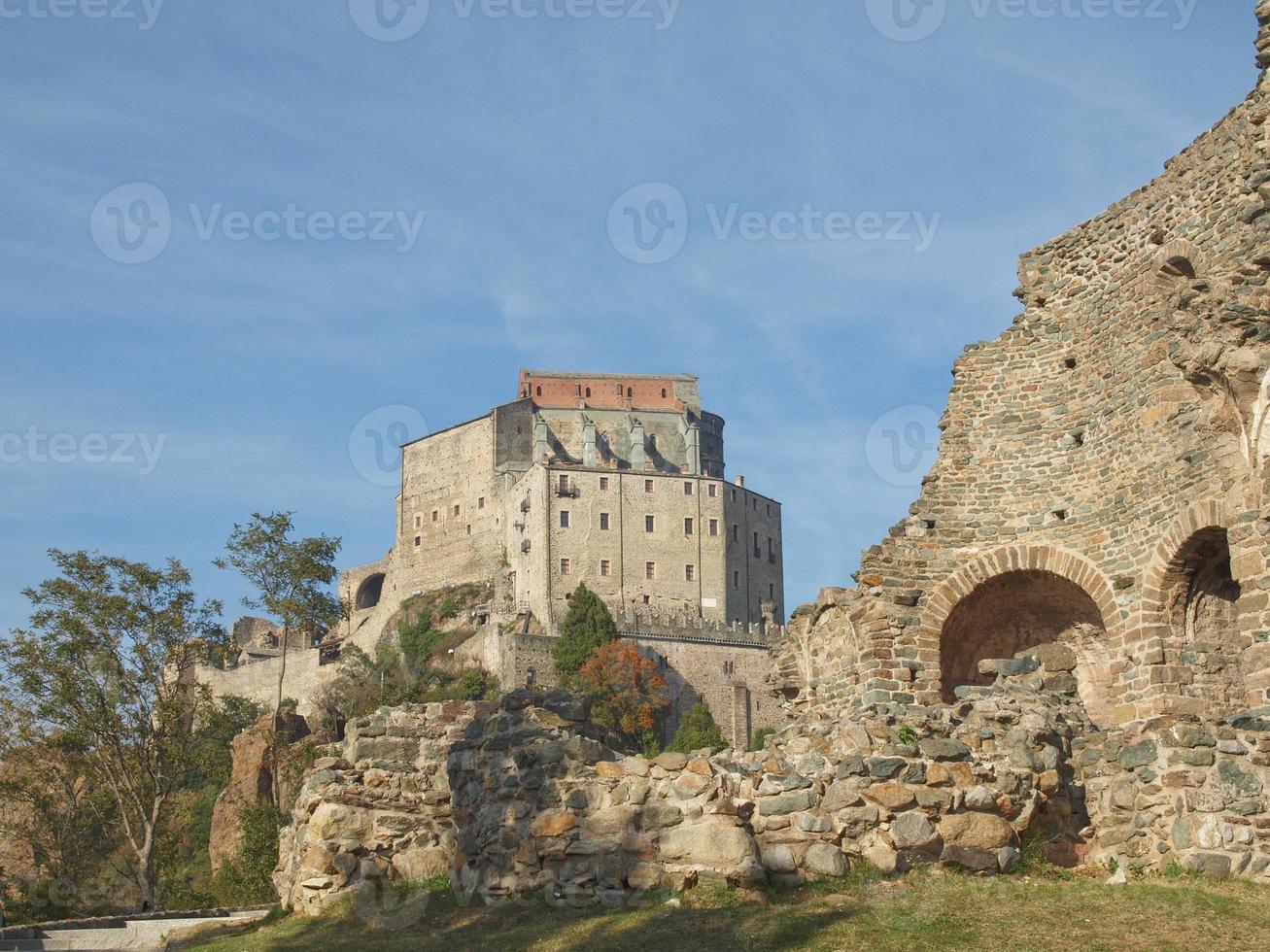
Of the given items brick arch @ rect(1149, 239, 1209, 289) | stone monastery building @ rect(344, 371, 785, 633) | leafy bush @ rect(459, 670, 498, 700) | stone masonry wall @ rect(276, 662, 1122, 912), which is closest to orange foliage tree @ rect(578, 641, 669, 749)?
leafy bush @ rect(459, 670, 498, 700)

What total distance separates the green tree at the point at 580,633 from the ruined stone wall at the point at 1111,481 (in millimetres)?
68568

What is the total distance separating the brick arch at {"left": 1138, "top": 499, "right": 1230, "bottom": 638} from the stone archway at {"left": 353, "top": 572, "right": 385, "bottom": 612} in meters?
109

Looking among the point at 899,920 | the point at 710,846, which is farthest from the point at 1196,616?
the point at 899,920

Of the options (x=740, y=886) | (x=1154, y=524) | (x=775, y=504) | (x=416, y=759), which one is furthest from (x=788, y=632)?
(x=775, y=504)

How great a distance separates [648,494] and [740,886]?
316 feet

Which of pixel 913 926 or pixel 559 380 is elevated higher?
pixel 559 380

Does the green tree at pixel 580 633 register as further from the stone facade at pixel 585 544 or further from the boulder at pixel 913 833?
the boulder at pixel 913 833

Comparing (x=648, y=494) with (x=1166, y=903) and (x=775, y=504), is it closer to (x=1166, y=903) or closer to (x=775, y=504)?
(x=775, y=504)

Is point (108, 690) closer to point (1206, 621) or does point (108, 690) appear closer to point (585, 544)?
point (1206, 621)

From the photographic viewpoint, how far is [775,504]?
113 meters

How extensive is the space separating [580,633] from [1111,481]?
7626 cm

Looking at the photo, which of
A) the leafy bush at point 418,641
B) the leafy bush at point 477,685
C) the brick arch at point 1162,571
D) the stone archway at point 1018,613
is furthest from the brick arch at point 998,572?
the leafy bush at point 418,641

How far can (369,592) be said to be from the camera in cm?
12375

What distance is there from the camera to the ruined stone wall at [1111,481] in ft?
50.9
